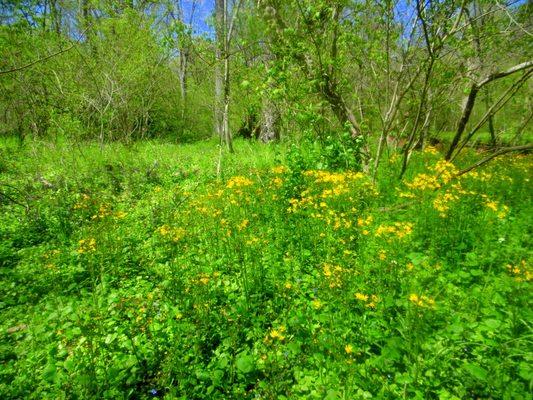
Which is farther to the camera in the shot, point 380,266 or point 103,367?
point 380,266

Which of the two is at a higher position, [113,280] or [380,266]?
[380,266]

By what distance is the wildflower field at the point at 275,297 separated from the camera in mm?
2143

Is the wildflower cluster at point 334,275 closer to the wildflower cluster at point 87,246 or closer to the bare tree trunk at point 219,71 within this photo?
the wildflower cluster at point 87,246

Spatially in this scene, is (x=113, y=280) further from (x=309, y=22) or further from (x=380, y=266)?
(x=309, y=22)

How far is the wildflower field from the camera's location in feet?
7.03

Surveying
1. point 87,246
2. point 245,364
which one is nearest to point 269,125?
point 87,246

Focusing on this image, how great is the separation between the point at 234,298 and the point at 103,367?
3.90ft

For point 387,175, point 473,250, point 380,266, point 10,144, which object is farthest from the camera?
point 10,144

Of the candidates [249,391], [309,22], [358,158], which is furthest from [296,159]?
Answer: [249,391]

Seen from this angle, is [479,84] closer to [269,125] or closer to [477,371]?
[477,371]

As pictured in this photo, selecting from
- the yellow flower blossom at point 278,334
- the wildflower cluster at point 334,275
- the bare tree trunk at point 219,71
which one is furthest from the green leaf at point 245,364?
the bare tree trunk at point 219,71

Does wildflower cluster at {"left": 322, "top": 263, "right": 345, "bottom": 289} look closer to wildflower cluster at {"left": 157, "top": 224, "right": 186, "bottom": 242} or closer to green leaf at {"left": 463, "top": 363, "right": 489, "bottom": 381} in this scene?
green leaf at {"left": 463, "top": 363, "right": 489, "bottom": 381}

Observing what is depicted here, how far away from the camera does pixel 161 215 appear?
193 inches

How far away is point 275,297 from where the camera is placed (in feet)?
9.50
